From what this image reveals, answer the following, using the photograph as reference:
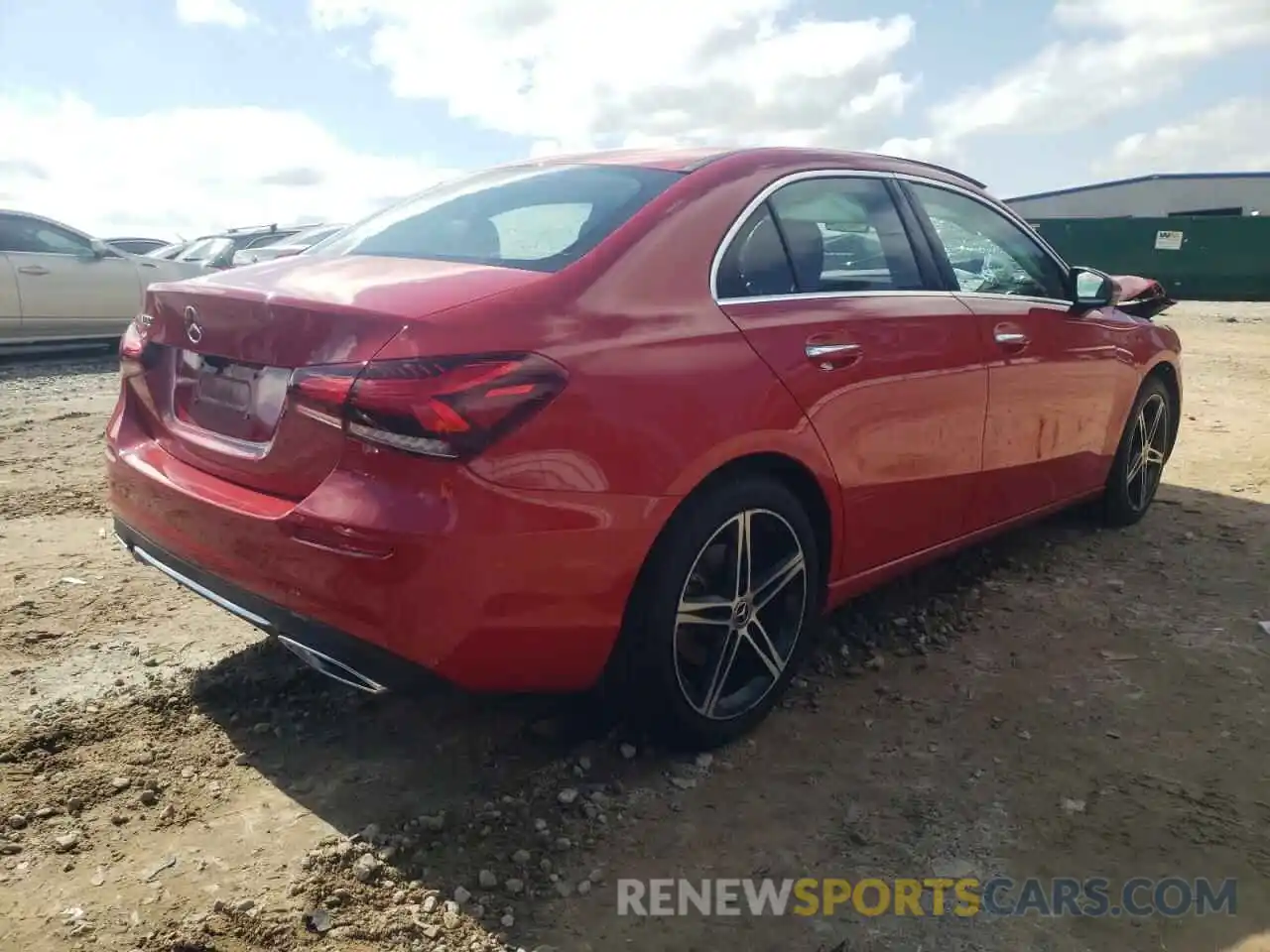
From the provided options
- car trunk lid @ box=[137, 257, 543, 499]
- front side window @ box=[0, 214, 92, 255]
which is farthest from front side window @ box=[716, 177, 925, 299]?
front side window @ box=[0, 214, 92, 255]

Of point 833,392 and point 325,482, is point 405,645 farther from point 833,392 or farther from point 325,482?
point 833,392

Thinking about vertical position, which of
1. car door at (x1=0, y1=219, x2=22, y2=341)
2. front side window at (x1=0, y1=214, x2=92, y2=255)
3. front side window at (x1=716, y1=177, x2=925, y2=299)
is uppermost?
front side window at (x1=0, y1=214, x2=92, y2=255)

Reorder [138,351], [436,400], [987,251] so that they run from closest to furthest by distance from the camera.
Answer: [436,400], [138,351], [987,251]

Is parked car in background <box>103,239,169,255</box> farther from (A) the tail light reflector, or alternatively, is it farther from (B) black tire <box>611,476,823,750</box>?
(B) black tire <box>611,476,823,750</box>

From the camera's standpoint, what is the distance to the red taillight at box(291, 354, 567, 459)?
2115 millimetres

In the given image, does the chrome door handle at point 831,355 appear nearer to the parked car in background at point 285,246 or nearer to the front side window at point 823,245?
Answer: the front side window at point 823,245

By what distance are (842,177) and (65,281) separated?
903 cm

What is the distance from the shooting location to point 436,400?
6.94 feet

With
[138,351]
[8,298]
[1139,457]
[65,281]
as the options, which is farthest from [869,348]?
[65,281]

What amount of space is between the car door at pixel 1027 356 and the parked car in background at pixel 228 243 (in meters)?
9.39

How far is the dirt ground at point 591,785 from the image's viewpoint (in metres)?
2.18

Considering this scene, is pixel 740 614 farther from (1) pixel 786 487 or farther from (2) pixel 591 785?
(2) pixel 591 785

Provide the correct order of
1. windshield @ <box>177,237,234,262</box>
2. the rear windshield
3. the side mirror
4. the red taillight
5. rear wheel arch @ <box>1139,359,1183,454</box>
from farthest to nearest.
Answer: windshield @ <box>177,237,234,262</box>
rear wheel arch @ <box>1139,359,1183,454</box>
the side mirror
the rear windshield
the red taillight

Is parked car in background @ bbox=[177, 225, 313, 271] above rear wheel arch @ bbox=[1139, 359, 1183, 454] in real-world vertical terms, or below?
above
